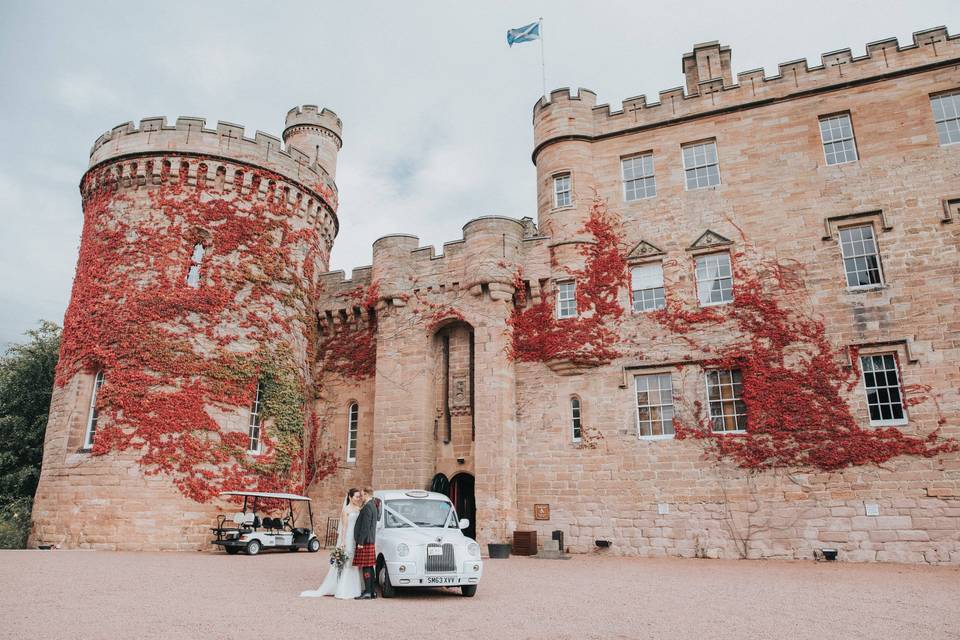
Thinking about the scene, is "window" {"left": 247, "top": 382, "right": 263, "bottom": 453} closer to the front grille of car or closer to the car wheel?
the car wheel

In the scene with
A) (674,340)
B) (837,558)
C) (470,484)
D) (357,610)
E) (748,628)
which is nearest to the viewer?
(748,628)

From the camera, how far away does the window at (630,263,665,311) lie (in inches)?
732

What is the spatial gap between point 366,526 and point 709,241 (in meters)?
13.3

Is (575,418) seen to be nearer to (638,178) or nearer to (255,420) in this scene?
(638,178)

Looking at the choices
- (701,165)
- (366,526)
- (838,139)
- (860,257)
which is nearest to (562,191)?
(701,165)

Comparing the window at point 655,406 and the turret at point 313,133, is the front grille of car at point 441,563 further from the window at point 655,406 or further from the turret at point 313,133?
the turret at point 313,133

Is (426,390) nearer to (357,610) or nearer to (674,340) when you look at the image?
(674,340)

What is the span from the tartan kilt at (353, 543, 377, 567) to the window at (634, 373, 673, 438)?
10.0 m

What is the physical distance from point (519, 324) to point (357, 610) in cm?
1234

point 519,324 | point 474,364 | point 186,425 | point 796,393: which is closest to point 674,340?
point 796,393

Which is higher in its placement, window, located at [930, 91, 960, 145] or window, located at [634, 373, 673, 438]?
window, located at [930, 91, 960, 145]

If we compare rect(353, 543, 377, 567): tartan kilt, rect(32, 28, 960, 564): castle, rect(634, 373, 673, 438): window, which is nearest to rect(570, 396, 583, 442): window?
rect(32, 28, 960, 564): castle

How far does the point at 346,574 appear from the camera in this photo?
966 cm

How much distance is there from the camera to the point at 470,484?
63.8 feet
